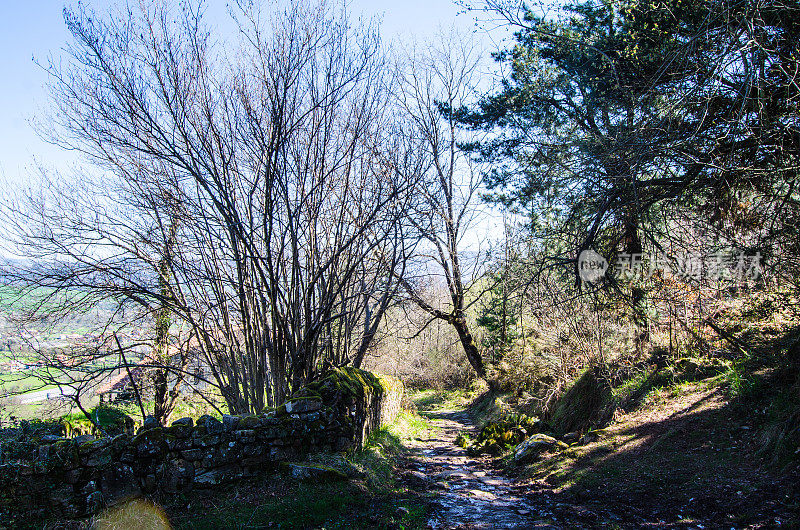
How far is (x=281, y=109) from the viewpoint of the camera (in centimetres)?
821

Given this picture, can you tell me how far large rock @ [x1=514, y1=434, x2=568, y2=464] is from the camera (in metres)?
7.87

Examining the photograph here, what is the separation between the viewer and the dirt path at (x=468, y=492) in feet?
16.5

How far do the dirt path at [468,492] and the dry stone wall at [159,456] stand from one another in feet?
5.65

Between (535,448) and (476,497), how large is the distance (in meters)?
2.27

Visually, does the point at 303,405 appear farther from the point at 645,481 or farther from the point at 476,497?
the point at 645,481

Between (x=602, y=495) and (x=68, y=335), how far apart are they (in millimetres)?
11192

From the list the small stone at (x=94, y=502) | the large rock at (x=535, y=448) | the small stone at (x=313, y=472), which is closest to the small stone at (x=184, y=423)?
the small stone at (x=94, y=502)

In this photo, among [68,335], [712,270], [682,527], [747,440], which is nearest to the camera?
[682,527]

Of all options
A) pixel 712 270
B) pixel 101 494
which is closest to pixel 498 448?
pixel 712 270

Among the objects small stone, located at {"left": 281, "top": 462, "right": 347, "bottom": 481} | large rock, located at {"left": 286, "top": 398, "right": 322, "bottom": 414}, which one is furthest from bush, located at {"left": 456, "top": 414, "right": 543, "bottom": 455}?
small stone, located at {"left": 281, "top": 462, "right": 347, "bottom": 481}

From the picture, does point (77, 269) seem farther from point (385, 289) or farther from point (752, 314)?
point (752, 314)

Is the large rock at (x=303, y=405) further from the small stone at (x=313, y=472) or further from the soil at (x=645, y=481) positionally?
the soil at (x=645, y=481)

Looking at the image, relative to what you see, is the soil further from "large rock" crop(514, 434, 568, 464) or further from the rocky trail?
"large rock" crop(514, 434, 568, 464)

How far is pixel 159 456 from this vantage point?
5039 millimetres
